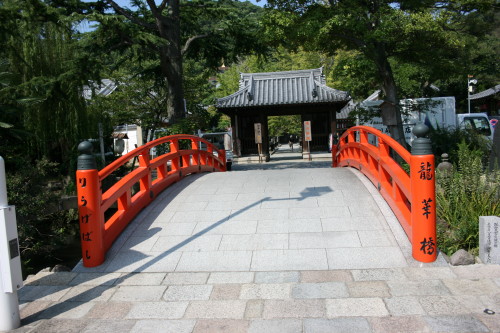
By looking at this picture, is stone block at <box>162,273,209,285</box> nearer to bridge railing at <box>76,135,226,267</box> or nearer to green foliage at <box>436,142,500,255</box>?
bridge railing at <box>76,135,226,267</box>

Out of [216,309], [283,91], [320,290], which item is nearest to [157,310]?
[216,309]

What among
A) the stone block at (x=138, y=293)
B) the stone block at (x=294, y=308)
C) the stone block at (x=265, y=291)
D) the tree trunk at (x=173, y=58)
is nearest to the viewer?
the stone block at (x=294, y=308)

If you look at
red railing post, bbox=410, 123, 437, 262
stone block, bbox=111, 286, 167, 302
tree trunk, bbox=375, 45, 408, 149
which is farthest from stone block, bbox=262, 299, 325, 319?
tree trunk, bbox=375, 45, 408, 149

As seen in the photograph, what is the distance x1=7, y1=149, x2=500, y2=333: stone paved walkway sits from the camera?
3461 millimetres

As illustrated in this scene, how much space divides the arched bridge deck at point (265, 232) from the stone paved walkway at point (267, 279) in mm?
18

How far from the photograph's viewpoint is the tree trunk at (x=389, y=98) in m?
11.8

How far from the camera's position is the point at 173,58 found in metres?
13.3

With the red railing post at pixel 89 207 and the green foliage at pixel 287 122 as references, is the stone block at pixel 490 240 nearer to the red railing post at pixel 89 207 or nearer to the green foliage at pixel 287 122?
the red railing post at pixel 89 207

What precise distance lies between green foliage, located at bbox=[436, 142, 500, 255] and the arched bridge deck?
2.27ft

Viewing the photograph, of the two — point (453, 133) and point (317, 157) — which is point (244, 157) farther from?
point (453, 133)

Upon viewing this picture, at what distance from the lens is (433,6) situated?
1121 cm

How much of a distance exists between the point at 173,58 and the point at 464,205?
1012 cm

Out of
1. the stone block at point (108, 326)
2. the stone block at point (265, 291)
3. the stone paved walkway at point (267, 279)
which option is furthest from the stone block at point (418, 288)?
the stone block at point (108, 326)

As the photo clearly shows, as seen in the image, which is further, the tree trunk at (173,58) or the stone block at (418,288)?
the tree trunk at (173,58)
